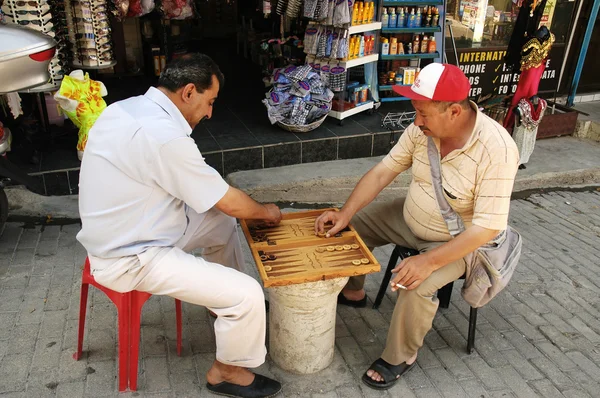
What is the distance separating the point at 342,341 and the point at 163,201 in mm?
1282

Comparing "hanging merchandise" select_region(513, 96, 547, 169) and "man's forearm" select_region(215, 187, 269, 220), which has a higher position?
"man's forearm" select_region(215, 187, 269, 220)

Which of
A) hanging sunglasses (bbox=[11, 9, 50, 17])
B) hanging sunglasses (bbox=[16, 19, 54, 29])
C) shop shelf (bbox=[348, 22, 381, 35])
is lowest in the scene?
shop shelf (bbox=[348, 22, 381, 35])

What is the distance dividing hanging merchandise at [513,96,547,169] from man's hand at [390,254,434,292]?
128 inches

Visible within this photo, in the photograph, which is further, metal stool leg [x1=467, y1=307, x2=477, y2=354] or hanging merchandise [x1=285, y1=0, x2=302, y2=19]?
hanging merchandise [x1=285, y1=0, x2=302, y2=19]

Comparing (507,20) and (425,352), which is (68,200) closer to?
(425,352)

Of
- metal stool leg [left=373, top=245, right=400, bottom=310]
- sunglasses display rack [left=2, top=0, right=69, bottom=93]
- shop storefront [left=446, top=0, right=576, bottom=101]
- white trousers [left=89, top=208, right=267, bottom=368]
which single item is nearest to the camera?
white trousers [left=89, top=208, right=267, bottom=368]

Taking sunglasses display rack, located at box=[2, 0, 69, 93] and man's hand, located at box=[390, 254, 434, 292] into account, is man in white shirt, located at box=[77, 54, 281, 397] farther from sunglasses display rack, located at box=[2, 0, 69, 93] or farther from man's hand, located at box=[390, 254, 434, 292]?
sunglasses display rack, located at box=[2, 0, 69, 93]

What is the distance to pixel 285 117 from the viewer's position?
5.05 metres

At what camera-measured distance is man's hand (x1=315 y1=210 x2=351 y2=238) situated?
8.75ft

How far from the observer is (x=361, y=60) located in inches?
207

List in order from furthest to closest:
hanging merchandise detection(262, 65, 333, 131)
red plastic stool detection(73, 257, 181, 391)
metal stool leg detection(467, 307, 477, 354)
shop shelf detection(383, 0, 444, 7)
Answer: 1. shop shelf detection(383, 0, 444, 7)
2. hanging merchandise detection(262, 65, 333, 131)
3. metal stool leg detection(467, 307, 477, 354)
4. red plastic stool detection(73, 257, 181, 391)

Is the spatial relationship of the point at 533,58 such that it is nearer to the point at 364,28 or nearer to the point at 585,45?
the point at 364,28

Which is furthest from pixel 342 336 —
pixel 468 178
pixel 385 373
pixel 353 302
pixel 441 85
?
pixel 441 85

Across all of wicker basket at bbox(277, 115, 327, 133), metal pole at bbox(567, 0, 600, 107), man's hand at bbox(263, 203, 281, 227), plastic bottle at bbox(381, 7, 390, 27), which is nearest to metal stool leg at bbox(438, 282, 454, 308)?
man's hand at bbox(263, 203, 281, 227)
